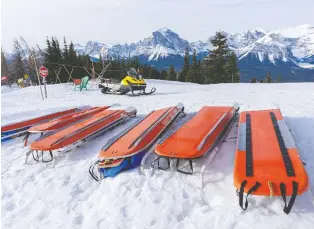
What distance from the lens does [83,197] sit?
14.4 ft

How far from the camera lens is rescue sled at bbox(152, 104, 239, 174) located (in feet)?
14.9

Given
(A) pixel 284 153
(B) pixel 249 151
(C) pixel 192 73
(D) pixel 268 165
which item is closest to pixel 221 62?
(C) pixel 192 73

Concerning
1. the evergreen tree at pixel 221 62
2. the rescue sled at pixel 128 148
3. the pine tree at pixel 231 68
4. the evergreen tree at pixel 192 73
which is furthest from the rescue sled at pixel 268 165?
the evergreen tree at pixel 192 73

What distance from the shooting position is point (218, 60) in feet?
125

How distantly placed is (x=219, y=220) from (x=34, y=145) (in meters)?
4.26

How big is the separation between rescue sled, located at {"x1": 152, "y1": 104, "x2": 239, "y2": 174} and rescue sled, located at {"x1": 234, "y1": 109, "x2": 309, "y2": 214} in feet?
1.72

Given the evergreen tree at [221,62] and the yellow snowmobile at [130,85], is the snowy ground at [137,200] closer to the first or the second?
the yellow snowmobile at [130,85]

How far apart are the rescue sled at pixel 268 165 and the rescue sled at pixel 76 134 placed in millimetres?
3634

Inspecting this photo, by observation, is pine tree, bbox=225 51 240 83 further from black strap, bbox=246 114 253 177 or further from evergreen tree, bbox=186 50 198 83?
black strap, bbox=246 114 253 177

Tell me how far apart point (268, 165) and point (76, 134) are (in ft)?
14.6

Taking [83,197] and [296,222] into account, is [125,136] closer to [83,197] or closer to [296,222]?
[83,197]

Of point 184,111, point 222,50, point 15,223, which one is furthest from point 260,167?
point 222,50

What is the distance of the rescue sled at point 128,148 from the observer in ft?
16.1

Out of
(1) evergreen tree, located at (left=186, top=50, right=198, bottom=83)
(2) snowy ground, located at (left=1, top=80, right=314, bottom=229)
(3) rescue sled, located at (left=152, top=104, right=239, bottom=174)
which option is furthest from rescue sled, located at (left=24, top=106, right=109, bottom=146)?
(1) evergreen tree, located at (left=186, top=50, right=198, bottom=83)
